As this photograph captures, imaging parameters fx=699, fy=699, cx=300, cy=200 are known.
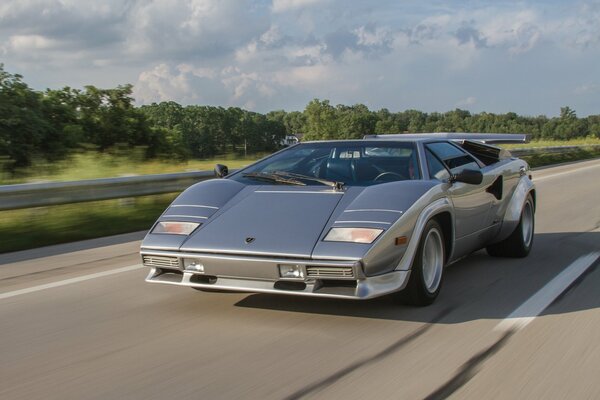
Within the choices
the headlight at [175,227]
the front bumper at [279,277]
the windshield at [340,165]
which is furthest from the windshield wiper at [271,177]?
the front bumper at [279,277]

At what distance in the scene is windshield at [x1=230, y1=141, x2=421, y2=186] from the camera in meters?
5.31

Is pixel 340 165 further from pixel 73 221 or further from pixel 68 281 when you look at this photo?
pixel 73 221

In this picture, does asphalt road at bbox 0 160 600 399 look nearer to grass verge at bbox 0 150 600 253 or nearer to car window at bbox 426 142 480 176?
car window at bbox 426 142 480 176

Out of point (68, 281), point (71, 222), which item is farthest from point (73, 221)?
point (68, 281)

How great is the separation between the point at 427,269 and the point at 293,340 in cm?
138

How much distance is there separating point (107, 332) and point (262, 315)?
1001mm

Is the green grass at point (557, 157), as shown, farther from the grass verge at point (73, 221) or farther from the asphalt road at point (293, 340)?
the asphalt road at point (293, 340)

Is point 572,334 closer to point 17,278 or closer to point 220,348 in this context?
point 220,348

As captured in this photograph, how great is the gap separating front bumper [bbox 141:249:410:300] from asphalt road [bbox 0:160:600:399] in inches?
9.7

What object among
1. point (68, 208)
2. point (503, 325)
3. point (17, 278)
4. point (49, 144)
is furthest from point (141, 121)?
point (503, 325)

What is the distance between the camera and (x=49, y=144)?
30.0m

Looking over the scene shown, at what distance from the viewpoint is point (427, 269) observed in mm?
5074

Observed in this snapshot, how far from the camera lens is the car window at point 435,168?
17.9 ft

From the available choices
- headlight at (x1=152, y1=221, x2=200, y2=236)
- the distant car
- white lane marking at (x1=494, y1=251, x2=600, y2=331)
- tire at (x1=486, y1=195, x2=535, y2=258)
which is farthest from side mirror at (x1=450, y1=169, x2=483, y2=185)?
headlight at (x1=152, y1=221, x2=200, y2=236)
